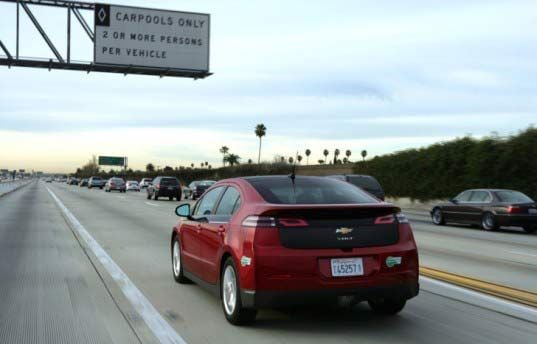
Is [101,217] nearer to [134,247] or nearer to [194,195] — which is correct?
[134,247]

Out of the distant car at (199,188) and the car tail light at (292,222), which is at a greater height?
the car tail light at (292,222)

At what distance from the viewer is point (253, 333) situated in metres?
5.90

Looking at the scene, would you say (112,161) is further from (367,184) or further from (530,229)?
(530,229)

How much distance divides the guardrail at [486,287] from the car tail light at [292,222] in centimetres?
310

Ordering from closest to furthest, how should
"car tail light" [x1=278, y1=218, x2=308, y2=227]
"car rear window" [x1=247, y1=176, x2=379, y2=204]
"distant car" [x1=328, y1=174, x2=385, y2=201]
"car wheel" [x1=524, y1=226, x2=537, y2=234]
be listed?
"car tail light" [x1=278, y1=218, x2=308, y2=227]
"car rear window" [x1=247, y1=176, x2=379, y2=204]
"car wheel" [x1=524, y1=226, x2=537, y2=234]
"distant car" [x1=328, y1=174, x2=385, y2=201]

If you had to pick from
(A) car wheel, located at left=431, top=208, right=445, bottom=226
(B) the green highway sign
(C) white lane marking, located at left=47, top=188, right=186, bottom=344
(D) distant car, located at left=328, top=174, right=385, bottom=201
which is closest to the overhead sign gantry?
(D) distant car, located at left=328, top=174, right=385, bottom=201

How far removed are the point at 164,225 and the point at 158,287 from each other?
10857 mm

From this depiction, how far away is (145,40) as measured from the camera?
2914 cm

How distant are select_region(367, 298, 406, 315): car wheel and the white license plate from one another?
765mm

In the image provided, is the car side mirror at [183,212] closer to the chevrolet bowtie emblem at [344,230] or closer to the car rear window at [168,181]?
the chevrolet bowtie emblem at [344,230]

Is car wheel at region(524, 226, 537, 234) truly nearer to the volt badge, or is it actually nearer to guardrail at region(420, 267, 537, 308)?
guardrail at region(420, 267, 537, 308)

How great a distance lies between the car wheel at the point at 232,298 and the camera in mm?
6027

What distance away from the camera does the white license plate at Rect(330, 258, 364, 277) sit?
576 cm

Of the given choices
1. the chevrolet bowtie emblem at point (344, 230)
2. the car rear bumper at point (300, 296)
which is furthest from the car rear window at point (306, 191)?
the car rear bumper at point (300, 296)
